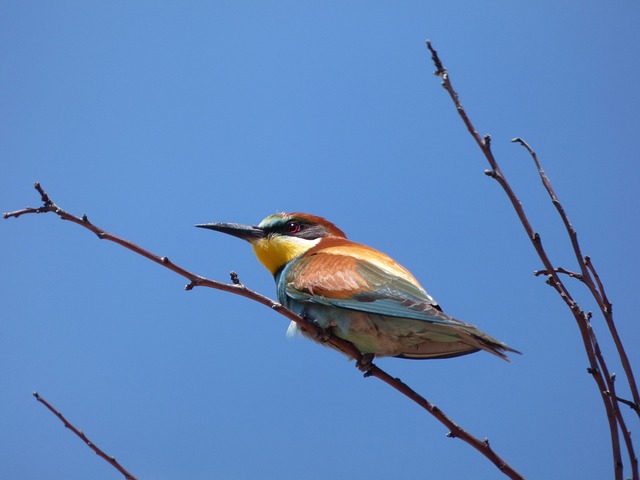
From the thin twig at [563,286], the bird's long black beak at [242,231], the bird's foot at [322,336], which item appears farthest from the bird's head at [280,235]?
the thin twig at [563,286]

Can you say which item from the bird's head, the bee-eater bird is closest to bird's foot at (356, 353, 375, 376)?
the bee-eater bird

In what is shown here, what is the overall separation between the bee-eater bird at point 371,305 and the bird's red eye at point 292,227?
0.20m

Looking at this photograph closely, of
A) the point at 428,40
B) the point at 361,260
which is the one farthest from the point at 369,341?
the point at 428,40

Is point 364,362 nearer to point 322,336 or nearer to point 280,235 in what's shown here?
point 322,336

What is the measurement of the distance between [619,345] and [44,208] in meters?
1.39

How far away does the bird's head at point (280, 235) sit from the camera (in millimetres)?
3410

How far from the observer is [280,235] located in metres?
3.48

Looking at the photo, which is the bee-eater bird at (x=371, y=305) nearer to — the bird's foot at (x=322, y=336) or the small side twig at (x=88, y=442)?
the bird's foot at (x=322, y=336)

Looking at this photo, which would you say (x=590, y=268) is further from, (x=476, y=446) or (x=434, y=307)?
(x=434, y=307)

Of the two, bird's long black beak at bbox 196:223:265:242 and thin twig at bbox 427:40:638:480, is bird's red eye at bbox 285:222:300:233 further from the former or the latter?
thin twig at bbox 427:40:638:480

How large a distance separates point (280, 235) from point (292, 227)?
0.26ft

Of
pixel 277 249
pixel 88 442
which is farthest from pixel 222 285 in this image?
pixel 277 249

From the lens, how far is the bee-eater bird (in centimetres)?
252

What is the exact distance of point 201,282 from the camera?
1.78 meters
